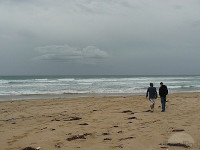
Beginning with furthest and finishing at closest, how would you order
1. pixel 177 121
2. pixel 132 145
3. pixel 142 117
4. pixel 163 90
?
pixel 163 90 < pixel 142 117 < pixel 177 121 < pixel 132 145

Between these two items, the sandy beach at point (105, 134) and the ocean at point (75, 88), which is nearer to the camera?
the sandy beach at point (105, 134)

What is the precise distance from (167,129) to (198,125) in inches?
50.9

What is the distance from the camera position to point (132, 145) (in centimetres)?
634

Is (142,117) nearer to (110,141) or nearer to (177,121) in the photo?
(177,121)

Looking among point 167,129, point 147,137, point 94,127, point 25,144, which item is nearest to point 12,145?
point 25,144

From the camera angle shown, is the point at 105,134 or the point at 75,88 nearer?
the point at 105,134

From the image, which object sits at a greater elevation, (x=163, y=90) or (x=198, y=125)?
(x=163, y=90)

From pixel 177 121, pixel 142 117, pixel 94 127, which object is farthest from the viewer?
pixel 142 117

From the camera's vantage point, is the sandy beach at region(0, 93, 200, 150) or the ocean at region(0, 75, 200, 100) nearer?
the sandy beach at region(0, 93, 200, 150)

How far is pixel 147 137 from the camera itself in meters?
7.05

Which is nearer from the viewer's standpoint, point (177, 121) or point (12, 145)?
point (12, 145)

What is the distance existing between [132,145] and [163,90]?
6.63 metres

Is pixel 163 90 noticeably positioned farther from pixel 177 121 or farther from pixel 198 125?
pixel 198 125

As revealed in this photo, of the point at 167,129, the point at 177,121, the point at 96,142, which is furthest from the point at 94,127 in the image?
the point at 177,121
